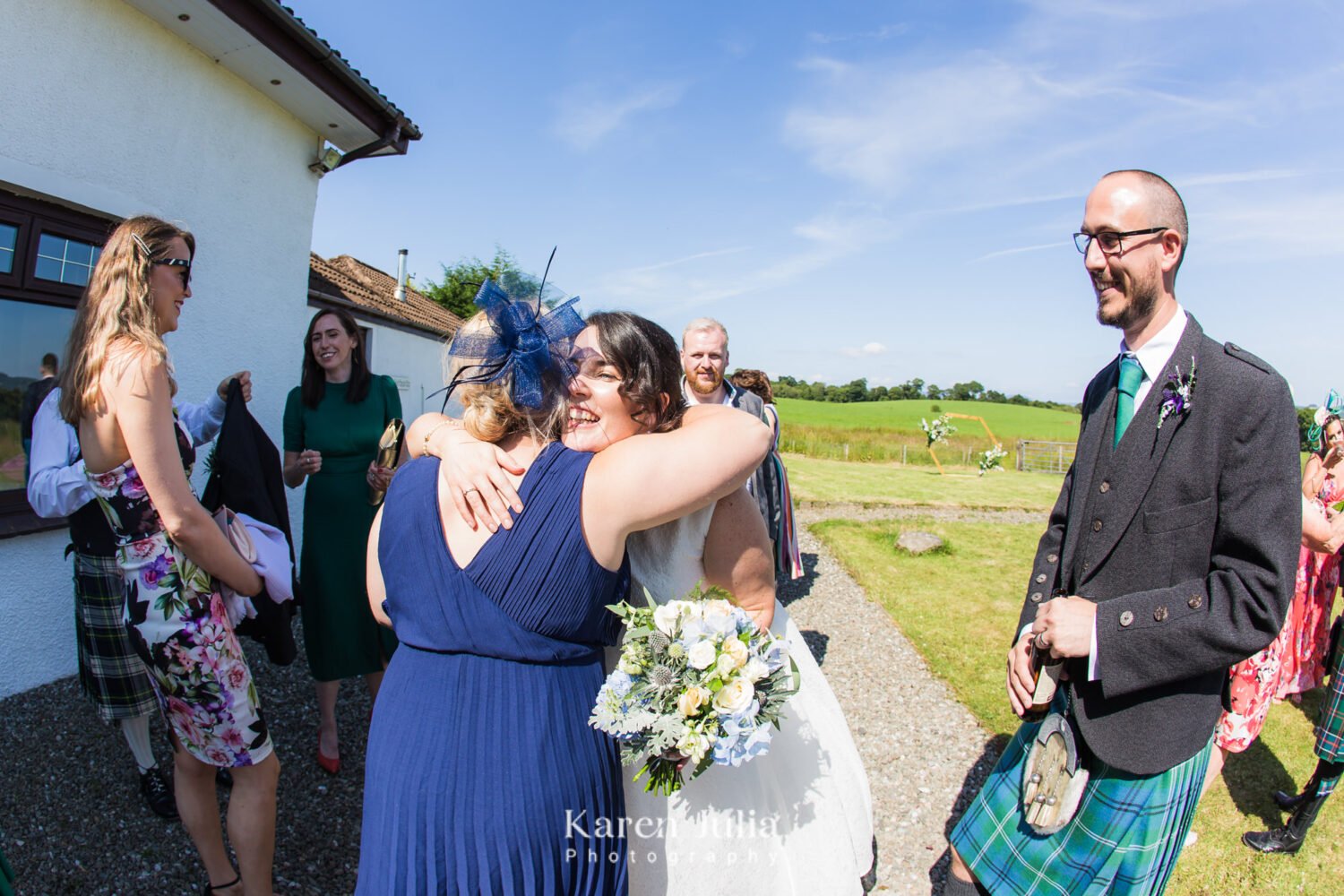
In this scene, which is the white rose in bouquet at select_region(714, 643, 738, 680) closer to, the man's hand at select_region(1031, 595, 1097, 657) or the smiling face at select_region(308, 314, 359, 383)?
the man's hand at select_region(1031, 595, 1097, 657)

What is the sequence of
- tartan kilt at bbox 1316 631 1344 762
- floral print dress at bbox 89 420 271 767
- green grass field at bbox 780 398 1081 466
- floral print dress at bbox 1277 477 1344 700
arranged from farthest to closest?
green grass field at bbox 780 398 1081 466 < floral print dress at bbox 1277 477 1344 700 < tartan kilt at bbox 1316 631 1344 762 < floral print dress at bbox 89 420 271 767

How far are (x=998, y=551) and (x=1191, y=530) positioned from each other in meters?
9.46

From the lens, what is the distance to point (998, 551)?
34.6ft

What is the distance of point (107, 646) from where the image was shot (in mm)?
2932

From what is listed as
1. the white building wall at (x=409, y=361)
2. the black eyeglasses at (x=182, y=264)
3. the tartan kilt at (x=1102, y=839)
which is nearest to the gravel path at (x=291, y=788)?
the tartan kilt at (x=1102, y=839)

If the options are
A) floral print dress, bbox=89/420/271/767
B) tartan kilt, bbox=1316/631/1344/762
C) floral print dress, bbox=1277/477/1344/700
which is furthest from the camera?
floral print dress, bbox=1277/477/1344/700

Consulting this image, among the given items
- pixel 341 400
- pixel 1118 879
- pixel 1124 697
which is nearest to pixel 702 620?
pixel 1124 697

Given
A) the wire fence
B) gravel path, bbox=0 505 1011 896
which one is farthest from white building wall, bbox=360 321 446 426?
the wire fence

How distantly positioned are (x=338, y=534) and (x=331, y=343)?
1.07m

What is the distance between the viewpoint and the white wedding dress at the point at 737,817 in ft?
6.27

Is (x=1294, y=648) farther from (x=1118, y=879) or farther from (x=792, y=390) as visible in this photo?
(x=792, y=390)

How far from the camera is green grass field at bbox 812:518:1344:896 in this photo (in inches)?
133

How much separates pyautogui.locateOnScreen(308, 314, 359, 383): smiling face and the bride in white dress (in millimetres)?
2252

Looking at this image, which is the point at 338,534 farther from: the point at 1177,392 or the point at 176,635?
the point at 1177,392
